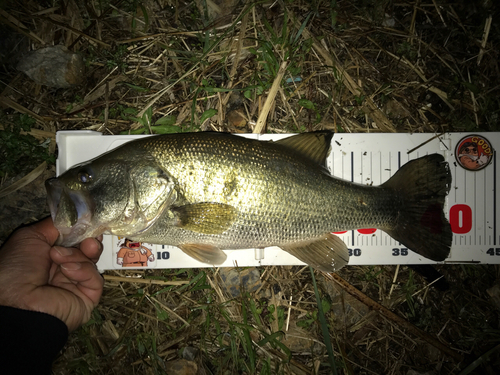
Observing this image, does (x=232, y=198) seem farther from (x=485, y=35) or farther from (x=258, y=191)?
(x=485, y=35)

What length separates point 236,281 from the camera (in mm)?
3074

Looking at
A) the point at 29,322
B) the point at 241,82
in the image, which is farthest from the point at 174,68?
the point at 29,322

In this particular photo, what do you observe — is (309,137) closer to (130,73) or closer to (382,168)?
(382,168)

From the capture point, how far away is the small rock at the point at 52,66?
3.02 meters

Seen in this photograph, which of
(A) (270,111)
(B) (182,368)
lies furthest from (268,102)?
(B) (182,368)

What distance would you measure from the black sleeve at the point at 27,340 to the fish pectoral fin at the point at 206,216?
1304 millimetres

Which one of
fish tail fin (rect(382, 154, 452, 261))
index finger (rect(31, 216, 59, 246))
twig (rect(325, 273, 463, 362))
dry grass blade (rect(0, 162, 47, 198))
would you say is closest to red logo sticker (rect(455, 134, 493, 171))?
fish tail fin (rect(382, 154, 452, 261))

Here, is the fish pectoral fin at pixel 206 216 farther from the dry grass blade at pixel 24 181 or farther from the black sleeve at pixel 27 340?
the dry grass blade at pixel 24 181

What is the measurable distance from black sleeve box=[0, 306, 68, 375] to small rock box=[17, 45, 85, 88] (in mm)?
2148

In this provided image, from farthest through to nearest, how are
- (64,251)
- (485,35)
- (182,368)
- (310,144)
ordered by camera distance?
(485,35), (182,368), (310,144), (64,251)

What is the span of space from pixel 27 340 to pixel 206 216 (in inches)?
64.7

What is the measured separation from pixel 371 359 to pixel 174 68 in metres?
3.62

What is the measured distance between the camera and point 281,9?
10.3ft

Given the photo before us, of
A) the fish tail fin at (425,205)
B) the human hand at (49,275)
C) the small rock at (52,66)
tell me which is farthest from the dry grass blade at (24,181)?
the fish tail fin at (425,205)
